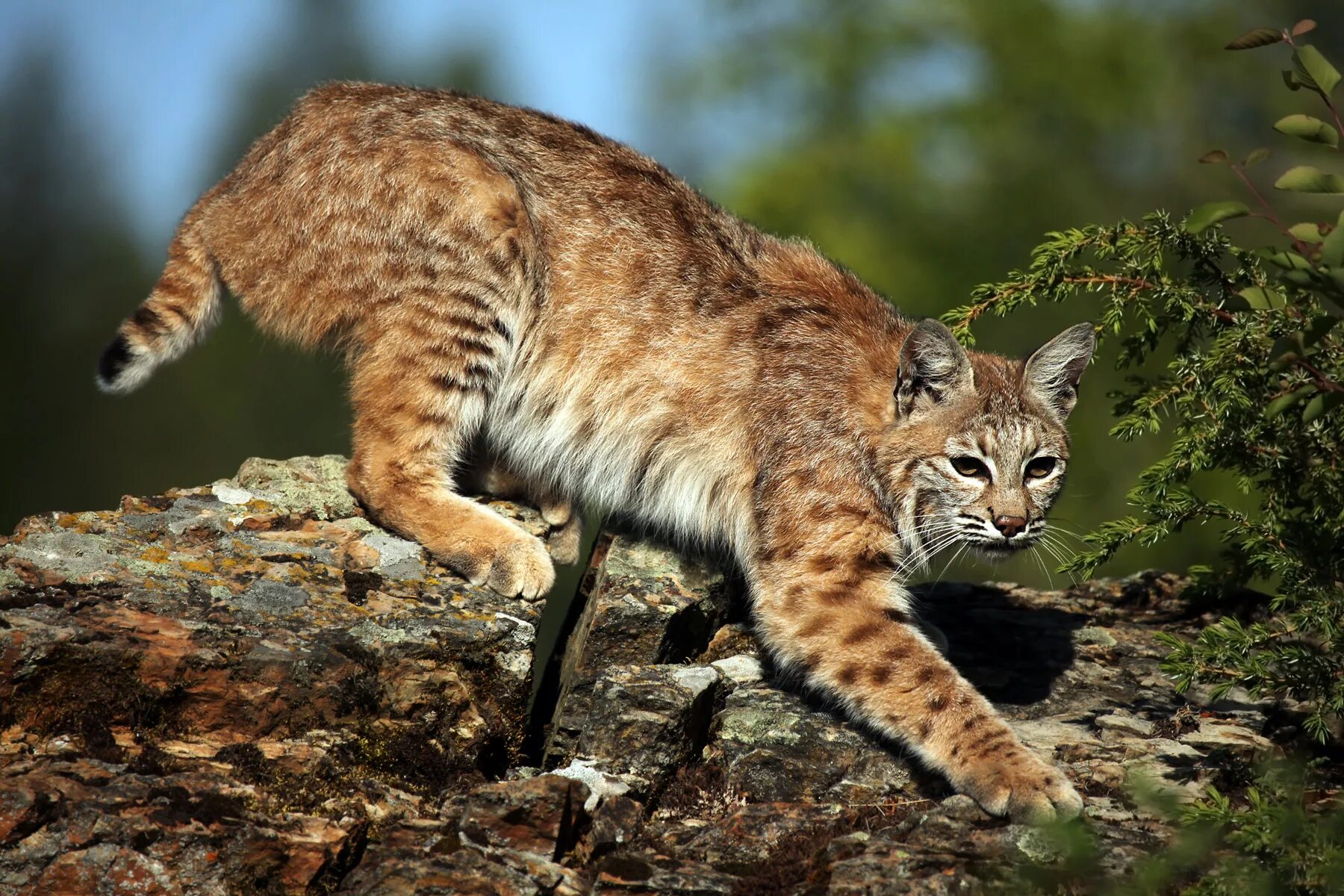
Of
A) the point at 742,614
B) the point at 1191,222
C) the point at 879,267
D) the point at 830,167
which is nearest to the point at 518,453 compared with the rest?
the point at 742,614

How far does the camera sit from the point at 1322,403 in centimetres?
335

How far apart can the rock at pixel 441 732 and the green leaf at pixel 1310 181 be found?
1.81 meters

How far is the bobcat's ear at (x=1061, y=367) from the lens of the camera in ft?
15.5

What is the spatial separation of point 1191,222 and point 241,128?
118 feet

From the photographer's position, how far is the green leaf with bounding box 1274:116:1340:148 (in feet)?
10.3

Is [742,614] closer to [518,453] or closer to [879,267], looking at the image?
[518,453]

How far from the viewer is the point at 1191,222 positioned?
3.40 meters

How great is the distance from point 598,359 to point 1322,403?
113 inches

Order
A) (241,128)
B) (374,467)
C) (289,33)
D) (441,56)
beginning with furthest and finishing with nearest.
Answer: (289,33), (441,56), (241,128), (374,467)

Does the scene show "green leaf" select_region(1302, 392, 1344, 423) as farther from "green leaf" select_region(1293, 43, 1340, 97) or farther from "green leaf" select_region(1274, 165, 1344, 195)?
"green leaf" select_region(1293, 43, 1340, 97)

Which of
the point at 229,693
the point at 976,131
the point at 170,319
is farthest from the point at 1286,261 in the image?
the point at 976,131

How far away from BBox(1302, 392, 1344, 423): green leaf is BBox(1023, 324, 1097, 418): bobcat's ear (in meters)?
1.09

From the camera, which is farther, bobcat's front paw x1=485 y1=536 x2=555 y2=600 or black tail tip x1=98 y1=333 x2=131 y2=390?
black tail tip x1=98 y1=333 x2=131 y2=390

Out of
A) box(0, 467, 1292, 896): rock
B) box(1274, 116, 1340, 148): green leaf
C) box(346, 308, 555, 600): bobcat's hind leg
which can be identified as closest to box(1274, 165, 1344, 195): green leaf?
box(1274, 116, 1340, 148): green leaf
